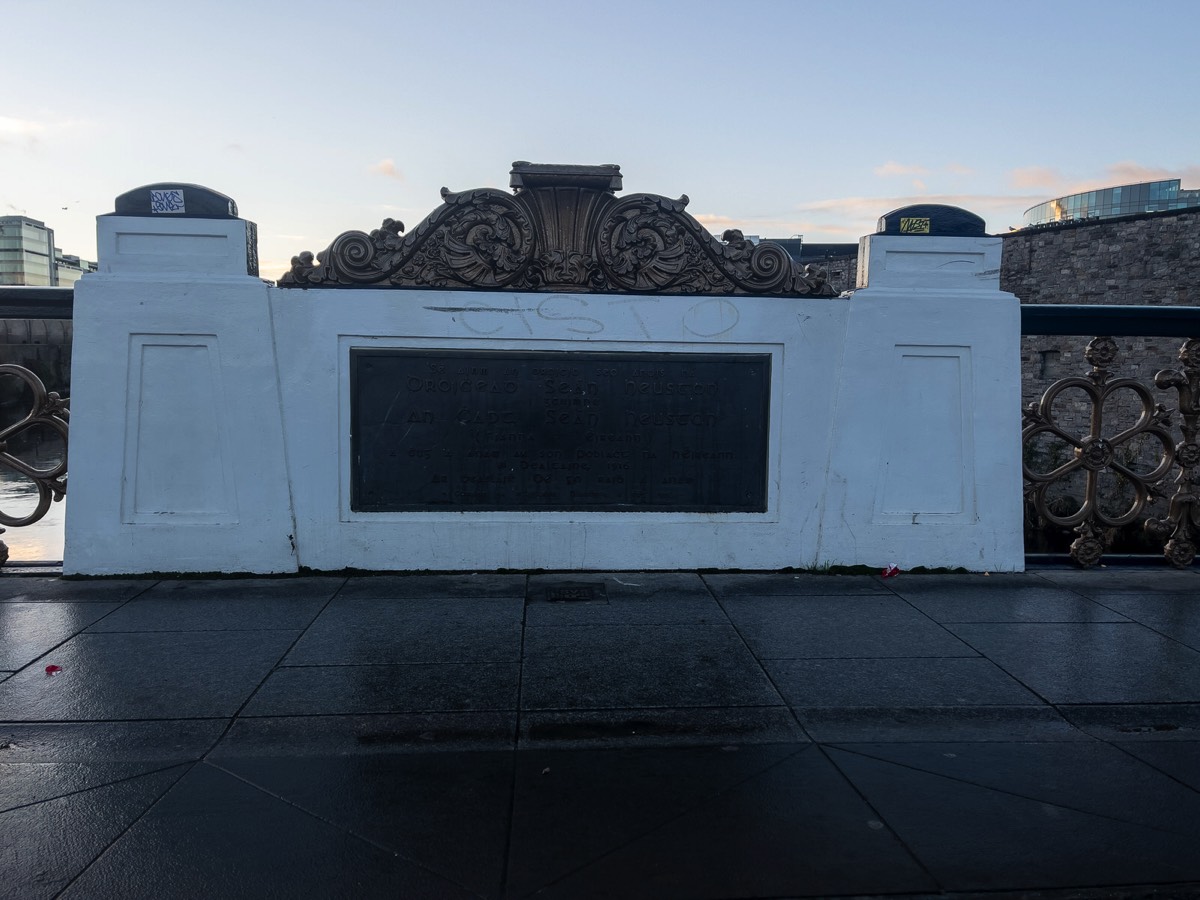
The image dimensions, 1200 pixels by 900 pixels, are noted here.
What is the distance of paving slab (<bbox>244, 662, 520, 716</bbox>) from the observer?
413 cm

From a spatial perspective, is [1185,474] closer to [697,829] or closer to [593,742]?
[593,742]

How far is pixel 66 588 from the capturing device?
5.97 meters

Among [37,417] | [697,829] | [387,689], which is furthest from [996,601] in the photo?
[37,417]

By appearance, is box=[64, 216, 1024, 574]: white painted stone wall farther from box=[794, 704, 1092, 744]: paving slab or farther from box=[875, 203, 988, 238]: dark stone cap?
box=[794, 704, 1092, 744]: paving slab

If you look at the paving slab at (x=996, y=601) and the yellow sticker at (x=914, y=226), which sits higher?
the yellow sticker at (x=914, y=226)

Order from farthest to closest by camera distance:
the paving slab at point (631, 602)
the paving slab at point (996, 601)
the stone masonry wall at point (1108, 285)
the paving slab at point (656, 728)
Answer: the stone masonry wall at point (1108, 285), the paving slab at point (996, 601), the paving slab at point (631, 602), the paving slab at point (656, 728)


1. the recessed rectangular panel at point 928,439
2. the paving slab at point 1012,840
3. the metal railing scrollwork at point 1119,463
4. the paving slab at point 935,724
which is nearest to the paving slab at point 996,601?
the recessed rectangular panel at point 928,439

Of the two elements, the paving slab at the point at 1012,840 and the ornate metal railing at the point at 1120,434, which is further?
the ornate metal railing at the point at 1120,434

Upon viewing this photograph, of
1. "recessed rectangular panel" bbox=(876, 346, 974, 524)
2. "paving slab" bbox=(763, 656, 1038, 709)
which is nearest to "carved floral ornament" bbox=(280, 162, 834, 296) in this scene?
"recessed rectangular panel" bbox=(876, 346, 974, 524)

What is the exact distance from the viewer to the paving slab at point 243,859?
2.81 metres

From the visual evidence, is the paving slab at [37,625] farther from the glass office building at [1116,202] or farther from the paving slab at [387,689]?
the glass office building at [1116,202]

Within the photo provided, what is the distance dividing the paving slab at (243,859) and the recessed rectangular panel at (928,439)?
450cm

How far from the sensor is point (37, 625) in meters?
5.25

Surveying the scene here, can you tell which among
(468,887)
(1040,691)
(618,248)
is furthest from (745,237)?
(468,887)
